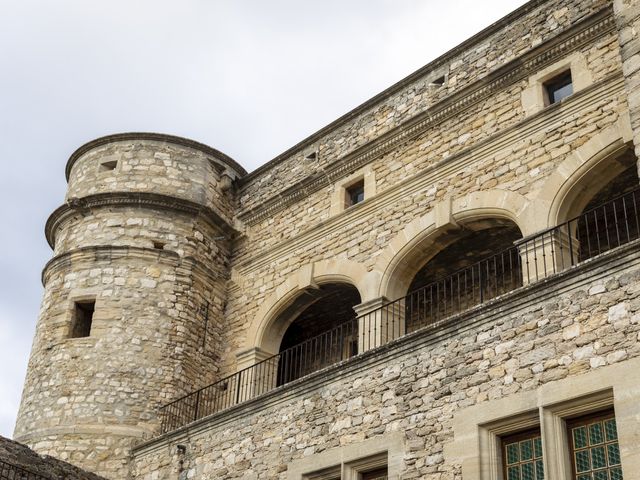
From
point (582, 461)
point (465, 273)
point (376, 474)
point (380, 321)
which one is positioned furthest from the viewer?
point (465, 273)

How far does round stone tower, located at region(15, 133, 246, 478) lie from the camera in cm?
1498

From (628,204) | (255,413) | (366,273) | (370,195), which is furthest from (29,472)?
(628,204)

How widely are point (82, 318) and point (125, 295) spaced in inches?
38.5

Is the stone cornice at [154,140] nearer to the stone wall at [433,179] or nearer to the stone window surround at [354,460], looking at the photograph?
the stone wall at [433,179]

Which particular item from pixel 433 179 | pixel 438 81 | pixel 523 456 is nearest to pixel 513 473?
pixel 523 456

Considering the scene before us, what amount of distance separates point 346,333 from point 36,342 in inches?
217

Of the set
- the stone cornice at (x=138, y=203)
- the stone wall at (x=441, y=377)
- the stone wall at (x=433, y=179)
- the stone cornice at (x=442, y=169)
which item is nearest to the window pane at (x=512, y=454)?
the stone wall at (x=441, y=377)

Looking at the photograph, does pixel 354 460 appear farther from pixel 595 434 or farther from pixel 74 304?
pixel 74 304

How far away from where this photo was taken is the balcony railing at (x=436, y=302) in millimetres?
11984

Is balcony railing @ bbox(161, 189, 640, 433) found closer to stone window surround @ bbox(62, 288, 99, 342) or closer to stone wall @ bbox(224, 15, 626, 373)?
stone wall @ bbox(224, 15, 626, 373)

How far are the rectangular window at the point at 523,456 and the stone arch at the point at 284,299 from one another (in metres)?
5.43

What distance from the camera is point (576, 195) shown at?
40.5ft

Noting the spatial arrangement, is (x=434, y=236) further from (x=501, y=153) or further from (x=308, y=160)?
(x=308, y=160)

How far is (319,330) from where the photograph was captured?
17.9 metres
